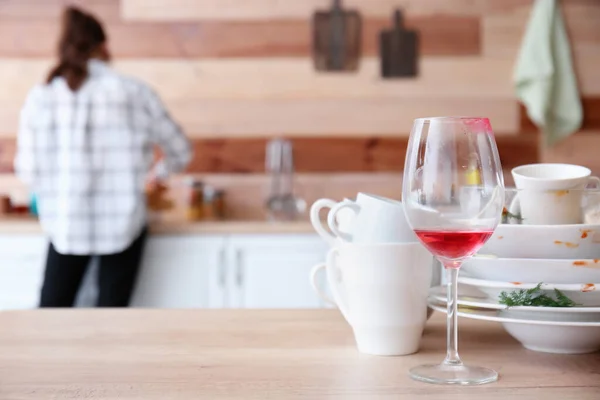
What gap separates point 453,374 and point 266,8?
2876 mm

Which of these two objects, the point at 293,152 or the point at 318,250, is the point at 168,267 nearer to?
the point at 318,250

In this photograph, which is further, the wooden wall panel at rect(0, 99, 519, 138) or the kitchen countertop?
the wooden wall panel at rect(0, 99, 519, 138)

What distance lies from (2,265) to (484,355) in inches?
93.9

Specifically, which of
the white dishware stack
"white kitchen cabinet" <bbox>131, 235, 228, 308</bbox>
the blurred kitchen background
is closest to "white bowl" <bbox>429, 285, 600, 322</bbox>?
the white dishware stack

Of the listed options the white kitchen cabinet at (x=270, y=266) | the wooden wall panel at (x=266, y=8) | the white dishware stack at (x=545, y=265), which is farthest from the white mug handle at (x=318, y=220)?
the wooden wall panel at (x=266, y=8)

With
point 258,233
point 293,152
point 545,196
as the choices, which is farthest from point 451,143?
point 293,152

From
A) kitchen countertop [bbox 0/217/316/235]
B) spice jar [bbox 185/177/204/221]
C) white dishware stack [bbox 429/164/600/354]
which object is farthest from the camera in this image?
spice jar [bbox 185/177/204/221]

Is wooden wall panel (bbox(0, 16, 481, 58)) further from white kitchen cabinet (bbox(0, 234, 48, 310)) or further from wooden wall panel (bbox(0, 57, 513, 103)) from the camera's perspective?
white kitchen cabinet (bbox(0, 234, 48, 310))

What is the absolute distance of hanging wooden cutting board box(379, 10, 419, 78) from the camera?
11.5 feet

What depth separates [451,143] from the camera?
0.75m

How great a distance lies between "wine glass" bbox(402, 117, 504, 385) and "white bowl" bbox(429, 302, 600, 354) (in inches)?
4.5

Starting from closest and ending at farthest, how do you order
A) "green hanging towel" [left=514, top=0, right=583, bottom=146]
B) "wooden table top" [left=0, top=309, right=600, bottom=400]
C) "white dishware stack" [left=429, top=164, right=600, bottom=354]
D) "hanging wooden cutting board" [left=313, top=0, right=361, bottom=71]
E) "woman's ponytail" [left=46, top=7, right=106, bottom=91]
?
1. "wooden table top" [left=0, top=309, right=600, bottom=400]
2. "white dishware stack" [left=429, top=164, right=600, bottom=354]
3. "woman's ponytail" [left=46, top=7, right=106, bottom=91]
4. "green hanging towel" [left=514, top=0, right=583, bottom=146]
5. "hanging wooden cutting board" [left=313, top=0, right=361, bottom=71]

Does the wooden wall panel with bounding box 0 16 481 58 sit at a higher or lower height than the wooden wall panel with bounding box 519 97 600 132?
higher

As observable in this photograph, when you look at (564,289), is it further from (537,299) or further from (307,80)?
(307,80)
